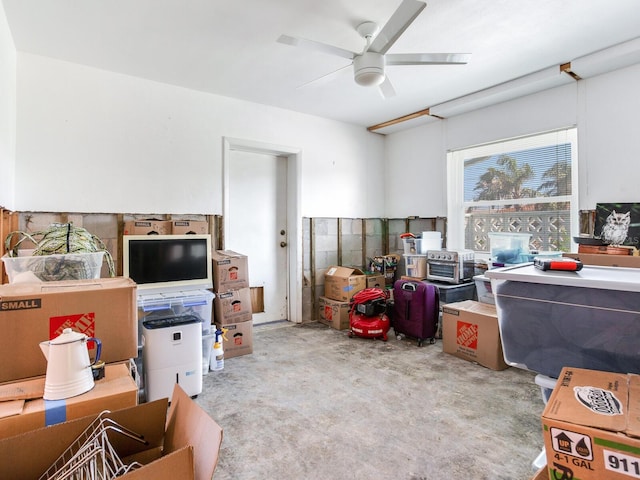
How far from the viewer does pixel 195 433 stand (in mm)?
954

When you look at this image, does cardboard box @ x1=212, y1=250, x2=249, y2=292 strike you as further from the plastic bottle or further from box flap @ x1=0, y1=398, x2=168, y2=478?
box flap @ x1=0, y1=398, x2=168, y2=478

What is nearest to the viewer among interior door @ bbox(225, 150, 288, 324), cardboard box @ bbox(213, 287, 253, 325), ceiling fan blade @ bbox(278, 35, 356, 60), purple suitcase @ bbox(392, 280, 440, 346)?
ceiling fan blade @ bbox(278, 35, 356, 60)

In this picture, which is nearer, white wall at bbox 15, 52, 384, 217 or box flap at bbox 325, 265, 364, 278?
white wall at bbox 15, 52, 384, 217

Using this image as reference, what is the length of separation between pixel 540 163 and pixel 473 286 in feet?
4.99

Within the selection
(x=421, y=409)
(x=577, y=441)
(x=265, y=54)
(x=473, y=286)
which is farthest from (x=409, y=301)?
(x=577, y=441)

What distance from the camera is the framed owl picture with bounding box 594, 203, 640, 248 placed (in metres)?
2.93

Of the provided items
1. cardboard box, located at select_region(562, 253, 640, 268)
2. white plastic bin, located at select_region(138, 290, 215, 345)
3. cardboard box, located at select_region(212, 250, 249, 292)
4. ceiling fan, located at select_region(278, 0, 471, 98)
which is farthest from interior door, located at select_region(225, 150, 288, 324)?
cardboard box, located at select_region(562, 253, 640, 268)

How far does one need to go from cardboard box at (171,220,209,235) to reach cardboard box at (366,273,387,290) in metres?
2.14

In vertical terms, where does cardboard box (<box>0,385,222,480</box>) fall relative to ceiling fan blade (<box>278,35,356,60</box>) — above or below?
below

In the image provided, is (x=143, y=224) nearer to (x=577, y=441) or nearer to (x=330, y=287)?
(x=330, y=287)

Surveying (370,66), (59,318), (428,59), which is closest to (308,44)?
(370,66)

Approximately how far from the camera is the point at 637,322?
94 cm

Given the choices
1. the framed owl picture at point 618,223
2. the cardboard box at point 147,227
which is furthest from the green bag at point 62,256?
the framed owl picture at point 618,223

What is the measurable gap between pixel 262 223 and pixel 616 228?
3.65 meters
